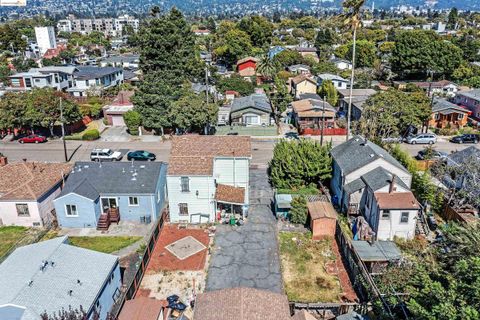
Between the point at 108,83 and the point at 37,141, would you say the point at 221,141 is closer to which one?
the point at 37,141

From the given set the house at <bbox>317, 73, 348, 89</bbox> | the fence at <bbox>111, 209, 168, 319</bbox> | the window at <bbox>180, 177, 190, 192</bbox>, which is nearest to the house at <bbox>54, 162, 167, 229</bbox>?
the fence at <bbox>111, 209, 168, 319</bbox>

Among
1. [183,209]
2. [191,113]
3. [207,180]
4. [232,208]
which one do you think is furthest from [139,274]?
[191,113]

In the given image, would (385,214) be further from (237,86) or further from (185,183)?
(237,86)

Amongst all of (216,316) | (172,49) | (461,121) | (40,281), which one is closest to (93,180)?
(40,281)

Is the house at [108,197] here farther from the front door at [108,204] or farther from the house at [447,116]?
the house at [447,116]

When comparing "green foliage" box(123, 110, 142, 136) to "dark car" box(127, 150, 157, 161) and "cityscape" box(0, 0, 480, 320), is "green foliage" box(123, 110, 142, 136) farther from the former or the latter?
"dark car" box(127, 150, 157, 161)

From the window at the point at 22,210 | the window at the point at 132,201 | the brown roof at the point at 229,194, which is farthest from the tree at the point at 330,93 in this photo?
the window at the point at 22,210
